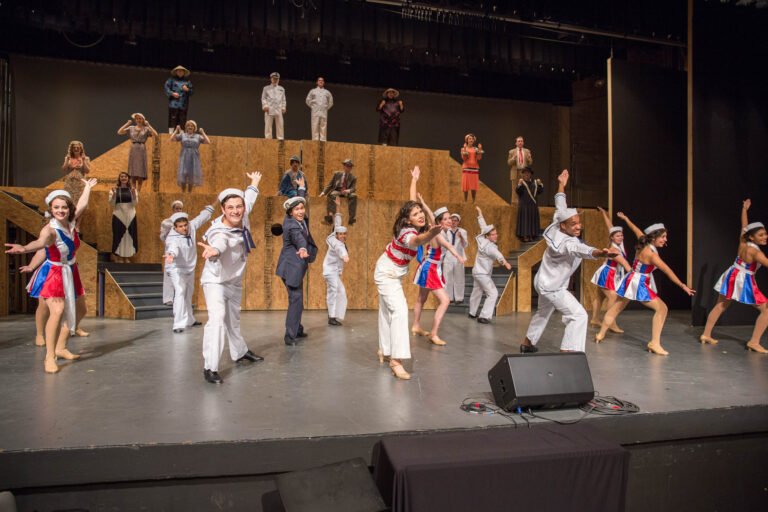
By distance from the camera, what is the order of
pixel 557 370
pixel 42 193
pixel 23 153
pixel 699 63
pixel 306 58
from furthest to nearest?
pixel 306 58, pixel 23 153, pixel 42 193, pixel 699 63, pixel 557 370

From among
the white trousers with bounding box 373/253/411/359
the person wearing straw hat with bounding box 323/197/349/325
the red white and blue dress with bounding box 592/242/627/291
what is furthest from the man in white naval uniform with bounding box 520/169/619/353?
the person wearing straw hat with bounding box 323/197/349/325

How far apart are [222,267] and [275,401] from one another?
50.5 inches

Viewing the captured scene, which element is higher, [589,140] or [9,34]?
[9,34]

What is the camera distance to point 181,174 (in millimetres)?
10602

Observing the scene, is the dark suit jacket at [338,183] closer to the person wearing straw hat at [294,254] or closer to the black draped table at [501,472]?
the person wearing straw hat at [294,254]

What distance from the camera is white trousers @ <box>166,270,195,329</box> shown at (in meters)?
7.18

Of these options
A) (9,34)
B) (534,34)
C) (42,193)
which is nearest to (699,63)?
(534,34)

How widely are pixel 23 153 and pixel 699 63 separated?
14.8m

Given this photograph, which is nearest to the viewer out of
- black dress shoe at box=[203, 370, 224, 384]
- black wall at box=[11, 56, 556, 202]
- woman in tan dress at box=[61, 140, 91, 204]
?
black dress shoe at box=[203, 370, 224, 384]

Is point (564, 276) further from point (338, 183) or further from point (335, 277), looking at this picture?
point (338, 183)

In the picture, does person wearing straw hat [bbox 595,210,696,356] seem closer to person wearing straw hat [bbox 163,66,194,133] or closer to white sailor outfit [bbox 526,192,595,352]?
white sailor outfit [bbox 526,192,595,352]

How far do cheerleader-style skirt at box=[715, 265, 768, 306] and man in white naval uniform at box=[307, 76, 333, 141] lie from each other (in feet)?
27.4

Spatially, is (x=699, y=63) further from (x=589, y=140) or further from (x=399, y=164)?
(x=589, y=140)

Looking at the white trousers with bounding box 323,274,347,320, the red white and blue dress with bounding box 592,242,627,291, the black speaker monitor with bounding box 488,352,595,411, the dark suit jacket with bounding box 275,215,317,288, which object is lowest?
the black speaker monitor with bounding box 488,352,595,411
